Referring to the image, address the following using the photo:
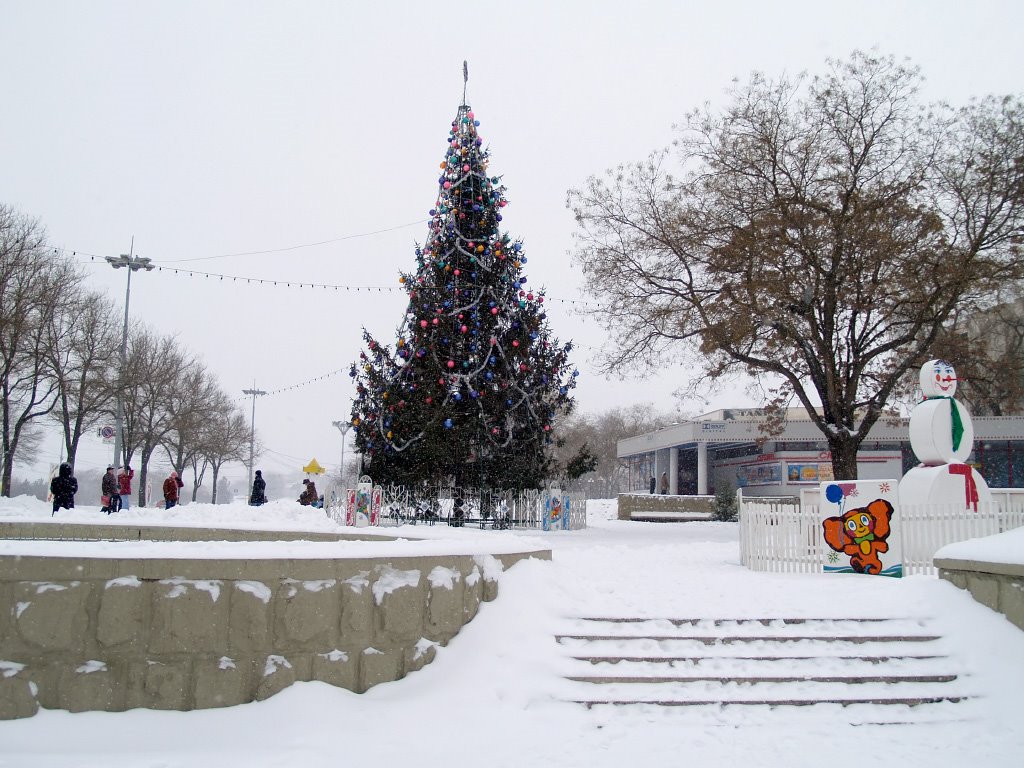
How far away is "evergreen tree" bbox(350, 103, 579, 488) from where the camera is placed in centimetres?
2081

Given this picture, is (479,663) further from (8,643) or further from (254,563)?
(8,643)

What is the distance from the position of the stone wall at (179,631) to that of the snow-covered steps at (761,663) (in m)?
1.88

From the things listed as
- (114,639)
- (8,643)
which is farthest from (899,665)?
(8,643)

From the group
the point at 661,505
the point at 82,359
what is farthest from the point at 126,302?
the point at 661,505

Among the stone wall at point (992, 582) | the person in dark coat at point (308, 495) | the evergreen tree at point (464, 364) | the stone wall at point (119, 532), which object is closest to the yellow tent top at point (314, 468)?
the person in dark coat at point (308, 495)

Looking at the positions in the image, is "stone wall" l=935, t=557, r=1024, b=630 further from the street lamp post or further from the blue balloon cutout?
the street lamp post

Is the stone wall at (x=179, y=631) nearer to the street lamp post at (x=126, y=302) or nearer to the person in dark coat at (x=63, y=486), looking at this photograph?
the person in dark coat at (x=63, y=486)

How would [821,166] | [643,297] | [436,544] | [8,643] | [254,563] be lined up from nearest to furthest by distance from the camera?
[8,643], [254,563], [436,544], [821,166], [643,297]

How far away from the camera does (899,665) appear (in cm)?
718

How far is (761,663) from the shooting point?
7.12 m

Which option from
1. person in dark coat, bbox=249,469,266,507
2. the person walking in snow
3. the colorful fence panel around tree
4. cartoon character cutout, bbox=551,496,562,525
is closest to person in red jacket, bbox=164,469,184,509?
the person walking in snow

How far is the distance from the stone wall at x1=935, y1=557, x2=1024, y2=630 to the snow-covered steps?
67cm

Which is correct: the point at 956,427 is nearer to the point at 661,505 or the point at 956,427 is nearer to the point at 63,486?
the point at 63,486

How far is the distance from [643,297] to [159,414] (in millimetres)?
27755
